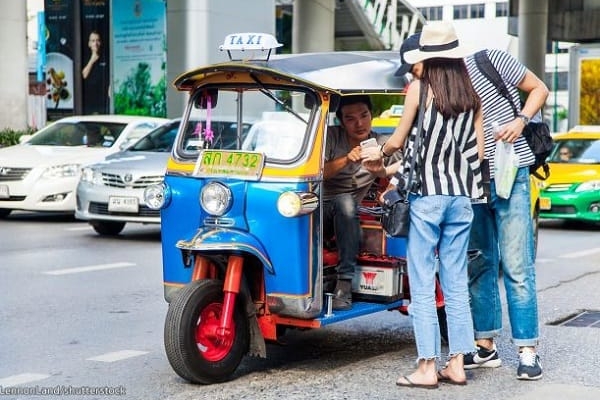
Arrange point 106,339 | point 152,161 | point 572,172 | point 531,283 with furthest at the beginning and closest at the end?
point 572,172, point 152,161, point 106,339, point 531,283

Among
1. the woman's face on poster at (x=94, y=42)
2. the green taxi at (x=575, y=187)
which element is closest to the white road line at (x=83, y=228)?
the green taxi at (x=575, y=187)

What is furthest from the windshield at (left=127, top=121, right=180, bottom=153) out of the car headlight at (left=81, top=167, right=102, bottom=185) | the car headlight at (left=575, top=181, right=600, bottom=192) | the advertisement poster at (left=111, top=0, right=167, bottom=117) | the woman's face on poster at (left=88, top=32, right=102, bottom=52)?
the woman's face on poster at (left=88, top=32, right=102, bottom=52)

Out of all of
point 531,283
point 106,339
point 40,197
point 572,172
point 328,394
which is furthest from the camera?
point 572,172

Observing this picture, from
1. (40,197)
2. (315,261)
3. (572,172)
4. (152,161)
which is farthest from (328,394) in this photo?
(572,172)

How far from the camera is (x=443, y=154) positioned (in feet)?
20.1

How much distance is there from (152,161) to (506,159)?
8.52m

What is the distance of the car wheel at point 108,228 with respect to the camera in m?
14.5

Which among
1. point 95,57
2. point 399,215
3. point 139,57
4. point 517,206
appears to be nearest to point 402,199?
point 399,215

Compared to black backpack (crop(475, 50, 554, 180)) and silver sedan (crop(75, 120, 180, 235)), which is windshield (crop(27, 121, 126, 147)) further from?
black backpack (crop(475, 50, 554, 180))

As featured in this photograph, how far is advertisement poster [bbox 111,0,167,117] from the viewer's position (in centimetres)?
3027

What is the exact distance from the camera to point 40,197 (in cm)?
1582

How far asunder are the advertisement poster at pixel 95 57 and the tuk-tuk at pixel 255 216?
2625 centimetres

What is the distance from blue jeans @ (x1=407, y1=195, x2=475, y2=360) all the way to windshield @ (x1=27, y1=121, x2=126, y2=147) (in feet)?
37.5

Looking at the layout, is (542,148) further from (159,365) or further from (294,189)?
(159,365)
